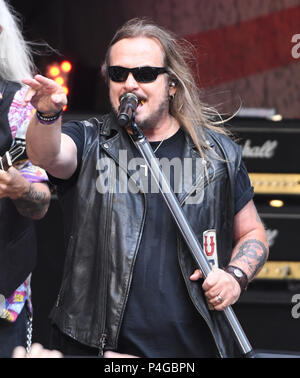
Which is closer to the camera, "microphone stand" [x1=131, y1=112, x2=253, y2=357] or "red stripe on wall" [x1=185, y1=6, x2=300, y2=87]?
"microphone stand" [x1=131, y1=112, x2=253, y2=357]

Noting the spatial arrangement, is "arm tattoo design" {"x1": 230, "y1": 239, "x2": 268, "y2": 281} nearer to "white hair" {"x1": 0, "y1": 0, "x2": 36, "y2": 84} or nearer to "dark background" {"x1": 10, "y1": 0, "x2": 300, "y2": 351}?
"white hair" {"x1": 0, "y1": 0, "x2": 36, "y2": 84}

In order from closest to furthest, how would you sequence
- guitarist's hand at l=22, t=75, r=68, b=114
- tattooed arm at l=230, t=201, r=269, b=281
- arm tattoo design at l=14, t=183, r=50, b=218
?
guitarist's hand at l=22, t=75, r=68, b=114, arm tattoo design at l=14, t=183, r=50, b=218, tattooed arm at l=230, t=201, r=269, b=281

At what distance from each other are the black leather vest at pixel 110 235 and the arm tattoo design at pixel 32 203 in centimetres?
7

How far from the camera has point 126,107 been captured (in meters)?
2.58

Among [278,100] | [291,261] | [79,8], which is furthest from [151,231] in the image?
[79,8]

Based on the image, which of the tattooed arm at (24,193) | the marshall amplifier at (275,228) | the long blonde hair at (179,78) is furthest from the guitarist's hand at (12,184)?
the marshall amplifier at (275,228)

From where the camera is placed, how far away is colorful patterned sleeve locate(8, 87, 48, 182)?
9.41 ft

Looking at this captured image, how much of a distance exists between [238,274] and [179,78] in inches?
28.3

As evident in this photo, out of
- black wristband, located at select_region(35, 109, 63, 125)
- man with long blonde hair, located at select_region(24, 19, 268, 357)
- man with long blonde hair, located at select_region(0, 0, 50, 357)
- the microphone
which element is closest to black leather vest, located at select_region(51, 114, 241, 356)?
man with long blonde hair, located at select_region(24, 19, 268, 357)

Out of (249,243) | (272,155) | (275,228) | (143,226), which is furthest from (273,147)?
(143,226)

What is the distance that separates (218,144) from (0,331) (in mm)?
971

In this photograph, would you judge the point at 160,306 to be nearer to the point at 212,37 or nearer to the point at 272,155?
the point at 272,155

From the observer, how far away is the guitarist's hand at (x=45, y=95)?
7.81 ft

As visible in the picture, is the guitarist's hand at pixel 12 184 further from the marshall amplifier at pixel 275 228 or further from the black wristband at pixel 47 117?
the marshall amplifier at pixel 275 228
